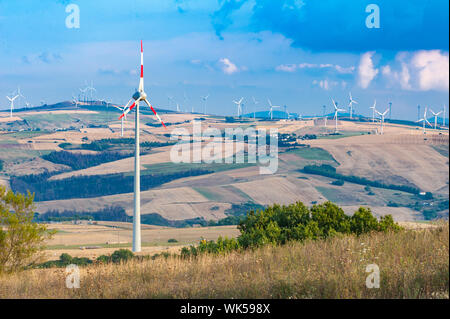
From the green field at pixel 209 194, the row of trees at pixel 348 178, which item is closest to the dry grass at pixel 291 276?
the green field at pixel 209 194

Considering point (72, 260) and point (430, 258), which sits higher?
point (430, 258)

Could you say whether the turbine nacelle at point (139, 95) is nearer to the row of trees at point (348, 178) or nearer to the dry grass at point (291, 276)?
the dry grass at point (291, 276)

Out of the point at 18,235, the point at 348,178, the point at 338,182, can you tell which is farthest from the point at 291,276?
the point at 348,178

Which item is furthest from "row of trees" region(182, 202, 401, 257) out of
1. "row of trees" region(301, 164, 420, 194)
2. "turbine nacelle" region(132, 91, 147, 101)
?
"row of trees" region(301, 164, 420, 194)

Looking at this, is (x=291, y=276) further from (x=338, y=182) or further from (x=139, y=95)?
(x=338, y=182)
